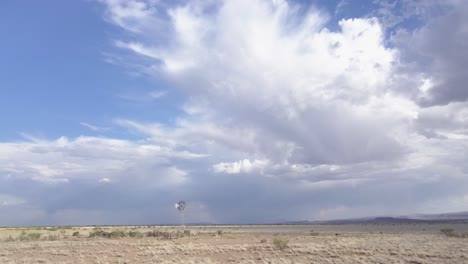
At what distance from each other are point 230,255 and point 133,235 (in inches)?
1317

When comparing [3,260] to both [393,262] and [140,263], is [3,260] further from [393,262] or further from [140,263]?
[393,262]

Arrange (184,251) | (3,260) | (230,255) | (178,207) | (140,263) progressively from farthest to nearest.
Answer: (178,207)
(184,251)
(230,255)
(3,260)
(140,263)

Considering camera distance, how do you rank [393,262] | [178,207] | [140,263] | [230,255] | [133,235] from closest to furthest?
[393,262]
[140,263]
[230,255]
[133,235]
[178,207]

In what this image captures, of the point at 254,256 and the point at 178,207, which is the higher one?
the point at 178,207

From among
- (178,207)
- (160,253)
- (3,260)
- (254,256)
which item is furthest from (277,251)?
(178,207)

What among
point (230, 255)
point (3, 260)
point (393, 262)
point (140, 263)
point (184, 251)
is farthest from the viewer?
point (184, 251)

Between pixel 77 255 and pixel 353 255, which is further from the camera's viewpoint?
pixel 77 255

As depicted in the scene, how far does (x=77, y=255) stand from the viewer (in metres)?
35.5

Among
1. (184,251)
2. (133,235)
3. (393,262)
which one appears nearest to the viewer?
(393,262)

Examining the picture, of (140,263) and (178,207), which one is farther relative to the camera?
(178,207)

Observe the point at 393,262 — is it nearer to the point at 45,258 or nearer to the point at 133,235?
the point at 45,258

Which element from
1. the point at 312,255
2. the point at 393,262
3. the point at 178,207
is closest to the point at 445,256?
the point at 393,262

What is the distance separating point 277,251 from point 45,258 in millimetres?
18136

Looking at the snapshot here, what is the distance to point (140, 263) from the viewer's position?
2975 centimetres
